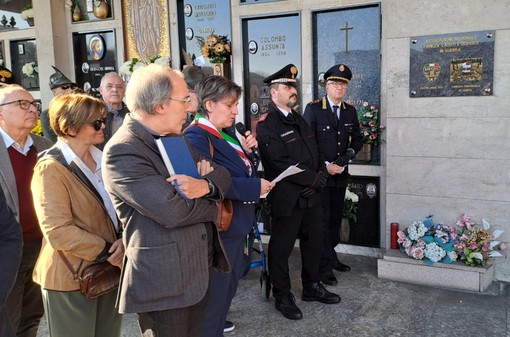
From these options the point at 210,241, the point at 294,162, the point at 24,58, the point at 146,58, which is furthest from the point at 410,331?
the point at 24,58

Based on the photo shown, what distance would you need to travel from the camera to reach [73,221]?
212 centimetres

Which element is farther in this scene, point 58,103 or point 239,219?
point 239,219

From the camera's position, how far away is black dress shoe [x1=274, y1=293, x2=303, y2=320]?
3551 mm

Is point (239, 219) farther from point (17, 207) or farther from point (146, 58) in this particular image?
point (146, 58)

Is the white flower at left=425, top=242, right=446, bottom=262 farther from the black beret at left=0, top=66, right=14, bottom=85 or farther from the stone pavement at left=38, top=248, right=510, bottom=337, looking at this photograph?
the black beret at left=0, top=66, right=14, bottom=85

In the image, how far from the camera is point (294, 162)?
3.51 meters

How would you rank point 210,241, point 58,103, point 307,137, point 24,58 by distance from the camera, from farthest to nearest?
point 24,58 → point 307,137 → point 58,103 → point 210,241

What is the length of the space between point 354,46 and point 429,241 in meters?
2.03

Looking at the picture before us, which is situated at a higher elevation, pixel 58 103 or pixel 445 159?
pixel 58 103

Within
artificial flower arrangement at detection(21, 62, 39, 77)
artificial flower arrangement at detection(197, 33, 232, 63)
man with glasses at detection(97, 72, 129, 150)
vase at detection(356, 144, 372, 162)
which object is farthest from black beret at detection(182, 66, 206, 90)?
artificial flower arrangement at detection(21, 62, 39, 77)

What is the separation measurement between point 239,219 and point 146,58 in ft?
12.3

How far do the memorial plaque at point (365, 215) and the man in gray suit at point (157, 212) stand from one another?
3184 millimetres

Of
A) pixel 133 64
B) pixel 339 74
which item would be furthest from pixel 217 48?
pixel 339 74

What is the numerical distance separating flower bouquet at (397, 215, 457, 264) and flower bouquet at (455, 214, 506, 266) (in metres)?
0.07
